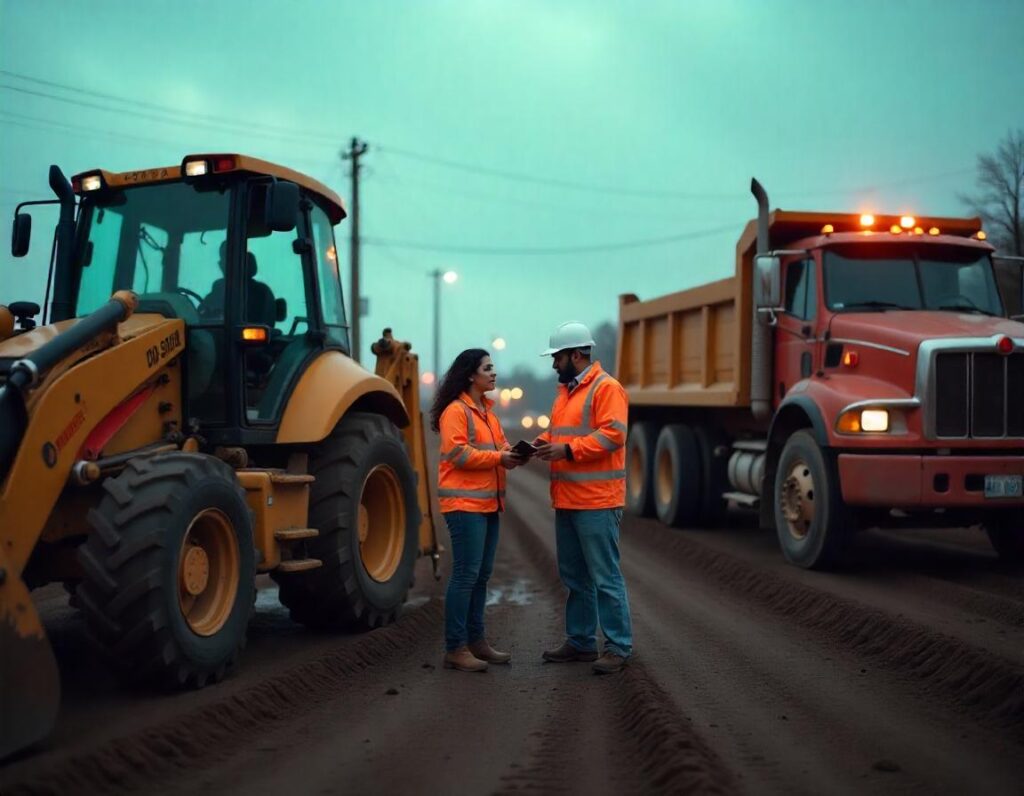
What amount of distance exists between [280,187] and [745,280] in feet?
19.4

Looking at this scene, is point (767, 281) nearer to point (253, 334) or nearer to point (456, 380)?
point (456, 380)

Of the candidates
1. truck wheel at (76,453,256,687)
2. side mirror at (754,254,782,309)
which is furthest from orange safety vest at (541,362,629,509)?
side mirror at (754,254,782,309)

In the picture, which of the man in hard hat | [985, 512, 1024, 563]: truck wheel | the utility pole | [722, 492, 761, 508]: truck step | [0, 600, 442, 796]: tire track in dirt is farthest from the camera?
the utility pole

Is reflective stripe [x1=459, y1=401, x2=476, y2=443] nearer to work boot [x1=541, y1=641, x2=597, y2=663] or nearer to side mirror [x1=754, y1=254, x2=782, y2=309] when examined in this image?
work boot [x1=541, y1=641, x2=597, y2=663]

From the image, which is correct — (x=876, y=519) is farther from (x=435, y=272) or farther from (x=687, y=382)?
(x=435, y=272)

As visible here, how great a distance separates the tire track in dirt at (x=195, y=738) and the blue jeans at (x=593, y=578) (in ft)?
4.04

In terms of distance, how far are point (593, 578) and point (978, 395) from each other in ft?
13.2

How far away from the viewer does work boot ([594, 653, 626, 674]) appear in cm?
618

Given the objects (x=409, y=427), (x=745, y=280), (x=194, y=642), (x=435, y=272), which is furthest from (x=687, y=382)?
(x=435, y=272)

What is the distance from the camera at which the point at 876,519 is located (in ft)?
30.5

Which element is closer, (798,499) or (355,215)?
(798,499)

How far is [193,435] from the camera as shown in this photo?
6.35m

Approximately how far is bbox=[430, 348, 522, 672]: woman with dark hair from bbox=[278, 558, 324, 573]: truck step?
81 centimetres

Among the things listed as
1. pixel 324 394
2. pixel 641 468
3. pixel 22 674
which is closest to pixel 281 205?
pixel 324 394
